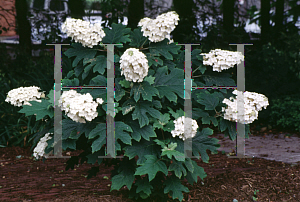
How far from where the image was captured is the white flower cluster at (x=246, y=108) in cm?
198

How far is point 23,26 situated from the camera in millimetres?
6246

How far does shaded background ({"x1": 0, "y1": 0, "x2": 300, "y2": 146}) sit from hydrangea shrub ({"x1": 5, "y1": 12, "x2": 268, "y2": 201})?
8.55 feet

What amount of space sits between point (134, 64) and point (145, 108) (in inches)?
12.0

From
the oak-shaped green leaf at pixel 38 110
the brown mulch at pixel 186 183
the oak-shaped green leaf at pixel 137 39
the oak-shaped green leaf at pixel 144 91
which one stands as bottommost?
the brown mulch at pixel 186 183

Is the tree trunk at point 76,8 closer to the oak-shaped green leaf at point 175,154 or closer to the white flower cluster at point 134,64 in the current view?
the white flower cluster at point 134,64

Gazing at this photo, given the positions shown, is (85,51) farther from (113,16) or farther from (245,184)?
(113,16)

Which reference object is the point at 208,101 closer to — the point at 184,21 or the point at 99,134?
the point at 99,134

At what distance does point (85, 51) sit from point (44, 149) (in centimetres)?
85

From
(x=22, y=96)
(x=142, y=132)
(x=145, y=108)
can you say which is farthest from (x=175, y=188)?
(x=22, y=96)

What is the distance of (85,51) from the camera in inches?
85.5

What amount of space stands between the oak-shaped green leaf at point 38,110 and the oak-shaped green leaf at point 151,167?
2.32 feet

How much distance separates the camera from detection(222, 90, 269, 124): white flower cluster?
6.51 feet

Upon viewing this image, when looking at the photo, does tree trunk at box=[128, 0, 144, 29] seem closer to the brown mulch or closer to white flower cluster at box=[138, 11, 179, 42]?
the brown mulch

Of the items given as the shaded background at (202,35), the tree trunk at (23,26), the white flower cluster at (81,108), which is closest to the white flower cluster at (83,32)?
the white flower cluster at (81,108)
